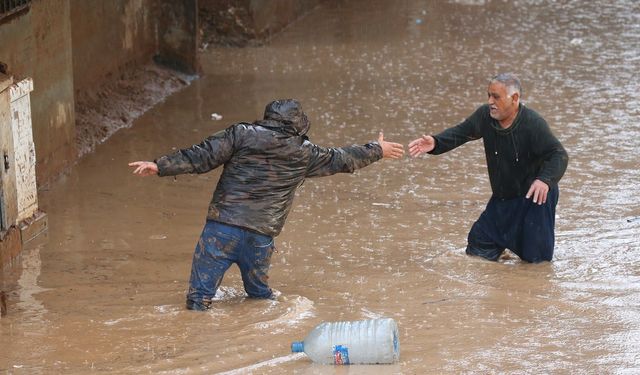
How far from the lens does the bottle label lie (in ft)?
18.9

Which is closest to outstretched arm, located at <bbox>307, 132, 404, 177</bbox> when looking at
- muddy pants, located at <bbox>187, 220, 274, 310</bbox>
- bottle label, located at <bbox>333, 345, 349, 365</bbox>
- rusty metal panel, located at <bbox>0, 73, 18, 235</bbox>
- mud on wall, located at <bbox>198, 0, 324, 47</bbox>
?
muddy pants, located at <bbox>187, 220, 274, 310</bbox>

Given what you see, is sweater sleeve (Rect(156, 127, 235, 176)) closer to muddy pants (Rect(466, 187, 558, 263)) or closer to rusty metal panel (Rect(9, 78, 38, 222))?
rusty metal panel (Rect(9, 78, 38, 222))

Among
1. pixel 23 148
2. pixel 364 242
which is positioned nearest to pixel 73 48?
pixel 23 148

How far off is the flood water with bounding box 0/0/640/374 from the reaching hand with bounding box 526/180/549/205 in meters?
0.53

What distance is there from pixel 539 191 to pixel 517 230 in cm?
53

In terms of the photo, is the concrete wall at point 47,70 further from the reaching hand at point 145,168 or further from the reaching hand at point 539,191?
the reaching hand at point 539,191

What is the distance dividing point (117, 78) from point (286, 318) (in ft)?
21.1

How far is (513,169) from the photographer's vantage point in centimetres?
759

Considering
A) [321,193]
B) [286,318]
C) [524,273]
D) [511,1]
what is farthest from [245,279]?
[511,1]

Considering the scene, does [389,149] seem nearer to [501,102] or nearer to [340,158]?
[340,158]

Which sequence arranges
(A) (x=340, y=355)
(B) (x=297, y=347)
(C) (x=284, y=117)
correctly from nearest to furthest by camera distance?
(A) (x=340, y=355), (B) (x=297, y=347), (C) (x=284, y=117)

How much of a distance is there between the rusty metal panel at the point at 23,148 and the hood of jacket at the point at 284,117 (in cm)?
202

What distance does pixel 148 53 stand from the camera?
1320 centimetres

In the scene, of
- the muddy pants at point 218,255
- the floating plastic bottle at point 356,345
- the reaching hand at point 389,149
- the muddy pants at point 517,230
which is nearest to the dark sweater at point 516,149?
the muddy pants at point 517,230
